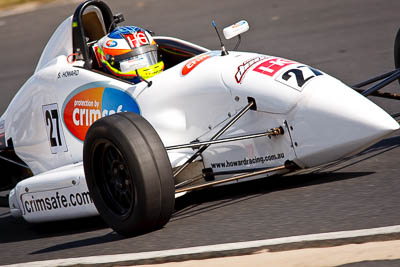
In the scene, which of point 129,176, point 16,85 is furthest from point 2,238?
point 16,85

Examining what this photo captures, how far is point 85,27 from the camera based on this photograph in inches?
275

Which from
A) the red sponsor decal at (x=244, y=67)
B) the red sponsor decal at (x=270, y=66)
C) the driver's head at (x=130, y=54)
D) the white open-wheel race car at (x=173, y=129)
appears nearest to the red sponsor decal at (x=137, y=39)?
the driver's head at (x=130, y=54)

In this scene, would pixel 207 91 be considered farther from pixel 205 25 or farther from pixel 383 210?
pixel 205 25

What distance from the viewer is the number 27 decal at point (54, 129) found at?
245 inches

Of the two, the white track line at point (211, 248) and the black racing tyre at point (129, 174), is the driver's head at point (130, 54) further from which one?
the white track line at point (211, 248)

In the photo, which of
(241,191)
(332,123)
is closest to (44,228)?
(241,191)

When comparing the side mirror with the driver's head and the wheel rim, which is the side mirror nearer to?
the driver's head

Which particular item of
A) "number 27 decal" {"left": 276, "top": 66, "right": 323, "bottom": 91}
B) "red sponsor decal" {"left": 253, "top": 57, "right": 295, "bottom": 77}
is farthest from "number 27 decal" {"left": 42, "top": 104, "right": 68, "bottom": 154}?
"number 27 decal" {"left": 276, "top": 66, "right": 323, "bottom": 91}

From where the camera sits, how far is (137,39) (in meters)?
6.18

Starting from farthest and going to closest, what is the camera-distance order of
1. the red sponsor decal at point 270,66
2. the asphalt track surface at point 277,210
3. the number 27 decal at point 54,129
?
the number 27 decal at point 54,129, the red sponsor decal at point 270,66, the asphalt track surface at point 277,210

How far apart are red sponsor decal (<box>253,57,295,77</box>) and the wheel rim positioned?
1.12m

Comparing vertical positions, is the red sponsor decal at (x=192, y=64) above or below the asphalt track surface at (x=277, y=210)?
above

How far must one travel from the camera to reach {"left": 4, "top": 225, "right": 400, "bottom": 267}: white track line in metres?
4.04

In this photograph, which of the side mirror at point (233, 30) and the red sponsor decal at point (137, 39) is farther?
the red sponsor decal at point (137, 39)
